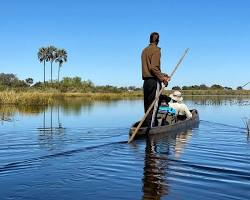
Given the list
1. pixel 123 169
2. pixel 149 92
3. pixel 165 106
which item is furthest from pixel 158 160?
pixel 165 106

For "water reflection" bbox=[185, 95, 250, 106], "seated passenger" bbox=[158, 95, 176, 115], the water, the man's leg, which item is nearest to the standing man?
the man's leg

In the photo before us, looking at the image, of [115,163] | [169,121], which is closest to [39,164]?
[115,163]

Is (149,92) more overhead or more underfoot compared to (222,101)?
more overhead

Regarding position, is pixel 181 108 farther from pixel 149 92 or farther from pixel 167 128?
pixel 149 92

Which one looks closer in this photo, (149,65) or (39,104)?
(149,65)

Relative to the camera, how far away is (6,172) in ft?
22.9

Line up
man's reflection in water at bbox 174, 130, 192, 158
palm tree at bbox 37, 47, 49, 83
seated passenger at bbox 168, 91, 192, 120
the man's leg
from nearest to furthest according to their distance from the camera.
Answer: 1. man's reflection in water at bbox 174, 130, 192, 158
2. the man's leg
3. seated passenger at bbox 168, 91, 192, 120
4. palm tree at bbox 37, 47, 49, 83

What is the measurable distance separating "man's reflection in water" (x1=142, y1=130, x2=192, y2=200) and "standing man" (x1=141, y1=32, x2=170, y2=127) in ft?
2.83

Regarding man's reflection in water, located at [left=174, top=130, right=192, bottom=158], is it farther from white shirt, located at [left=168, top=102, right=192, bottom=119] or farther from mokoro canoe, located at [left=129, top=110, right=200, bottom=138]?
white shirt, located at [left=168, top=102, right=192, bottom=119]

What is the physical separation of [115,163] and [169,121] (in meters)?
6.93

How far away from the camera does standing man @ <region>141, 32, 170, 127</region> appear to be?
12.3 m

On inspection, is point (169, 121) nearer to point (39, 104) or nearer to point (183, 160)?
point (183, 160)

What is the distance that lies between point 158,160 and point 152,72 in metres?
4.54

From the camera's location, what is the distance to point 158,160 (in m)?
8.28
